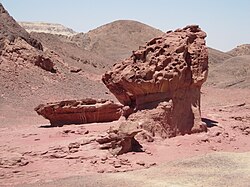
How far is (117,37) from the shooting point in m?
75.3

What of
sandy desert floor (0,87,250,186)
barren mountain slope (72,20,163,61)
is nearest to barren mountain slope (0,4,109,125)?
sandy desert floor (0,87,250,186)

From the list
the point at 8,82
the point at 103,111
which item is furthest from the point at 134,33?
the point at 103,111

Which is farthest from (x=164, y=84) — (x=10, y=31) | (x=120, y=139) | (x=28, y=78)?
(x=10, y=31)

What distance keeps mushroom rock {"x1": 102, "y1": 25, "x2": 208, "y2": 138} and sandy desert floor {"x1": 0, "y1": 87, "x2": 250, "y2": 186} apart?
2.09 ft

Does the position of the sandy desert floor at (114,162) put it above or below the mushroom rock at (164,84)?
below

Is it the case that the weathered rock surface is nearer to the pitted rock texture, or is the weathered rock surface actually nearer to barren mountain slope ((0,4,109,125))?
the pitted rock texture

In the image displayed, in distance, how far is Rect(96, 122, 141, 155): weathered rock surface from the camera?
37.3 feet

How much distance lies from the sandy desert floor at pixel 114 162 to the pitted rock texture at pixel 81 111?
6.93ft

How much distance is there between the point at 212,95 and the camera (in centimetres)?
3372

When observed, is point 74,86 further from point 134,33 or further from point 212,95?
point 134,33

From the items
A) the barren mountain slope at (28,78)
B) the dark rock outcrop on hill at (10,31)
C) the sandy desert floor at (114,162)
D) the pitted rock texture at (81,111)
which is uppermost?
the dark rock outcrop on hill at (10,31)

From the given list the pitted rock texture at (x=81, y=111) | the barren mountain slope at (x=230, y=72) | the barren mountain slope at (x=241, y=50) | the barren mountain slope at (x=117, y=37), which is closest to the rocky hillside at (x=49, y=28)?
the barren mountain slope at (x=117, y=37)

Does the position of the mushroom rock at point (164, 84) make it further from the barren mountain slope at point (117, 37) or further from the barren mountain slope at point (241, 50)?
the barren mountain slope at point (241, 50)

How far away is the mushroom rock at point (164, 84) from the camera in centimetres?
1403
